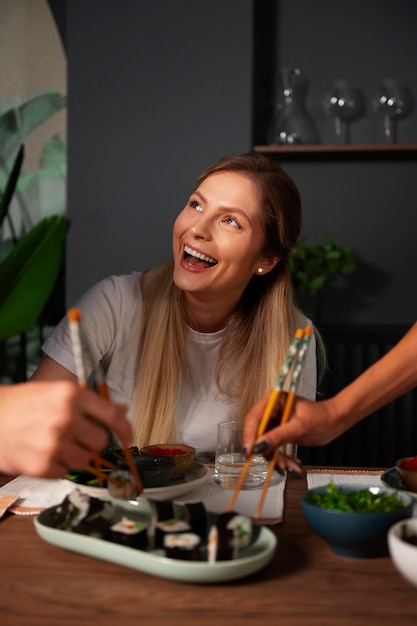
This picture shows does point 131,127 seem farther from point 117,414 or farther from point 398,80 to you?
point 117,414

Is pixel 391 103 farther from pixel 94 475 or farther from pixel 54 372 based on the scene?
pixel 94 475

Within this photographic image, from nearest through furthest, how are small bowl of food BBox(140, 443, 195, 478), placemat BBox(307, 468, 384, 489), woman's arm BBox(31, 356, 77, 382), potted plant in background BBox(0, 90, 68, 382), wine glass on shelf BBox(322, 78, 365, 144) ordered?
small bowl of food BBox(140, 443, 195, 478) < placemat BBox(307, 468, 384, 489) < woman's arm BBox(31, 356, 77, 382) < wine glass on shelf BBox(322, 78, 365, 144) < potted plant in background BBox(0, 90, 68, 382)

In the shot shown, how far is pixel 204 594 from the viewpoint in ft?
3.29

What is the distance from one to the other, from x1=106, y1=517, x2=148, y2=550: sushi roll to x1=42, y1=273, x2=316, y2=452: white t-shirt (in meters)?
0.83

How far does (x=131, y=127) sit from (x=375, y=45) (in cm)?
118

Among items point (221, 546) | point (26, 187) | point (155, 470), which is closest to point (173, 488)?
point (155, 470)

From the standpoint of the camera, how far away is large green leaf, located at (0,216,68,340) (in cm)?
115

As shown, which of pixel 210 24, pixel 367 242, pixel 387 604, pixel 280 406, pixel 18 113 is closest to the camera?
pixel 387 604

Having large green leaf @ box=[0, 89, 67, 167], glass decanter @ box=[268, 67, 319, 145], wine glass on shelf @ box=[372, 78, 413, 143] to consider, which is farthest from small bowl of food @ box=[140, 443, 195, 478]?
large green leaf @ box=[0, 89, 67, 167]

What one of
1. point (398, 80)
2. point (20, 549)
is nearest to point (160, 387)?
point (20, 549)

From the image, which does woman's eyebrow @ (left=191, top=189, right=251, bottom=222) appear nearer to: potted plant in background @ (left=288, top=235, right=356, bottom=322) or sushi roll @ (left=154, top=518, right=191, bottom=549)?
sushi roll @ (left=154, top=518, right=191, bottom=549)

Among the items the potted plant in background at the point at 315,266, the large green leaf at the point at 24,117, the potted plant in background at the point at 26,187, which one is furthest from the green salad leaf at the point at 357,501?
the large green leaf at the point at 24,117

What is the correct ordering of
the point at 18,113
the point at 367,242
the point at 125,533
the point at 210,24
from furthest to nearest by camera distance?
the point at 18,113, the point at 367,242, the point at 210,24, the point at 125,533

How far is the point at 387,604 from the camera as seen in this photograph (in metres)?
0.99
